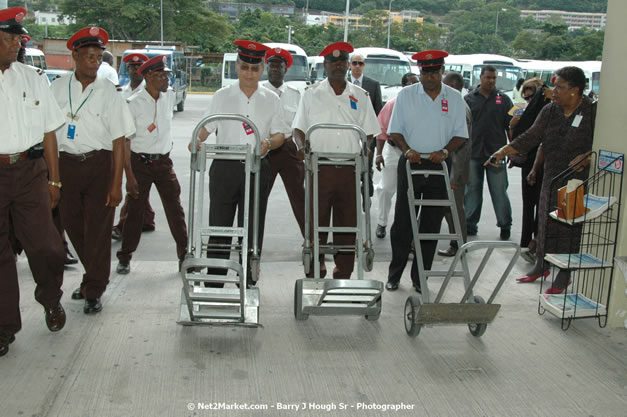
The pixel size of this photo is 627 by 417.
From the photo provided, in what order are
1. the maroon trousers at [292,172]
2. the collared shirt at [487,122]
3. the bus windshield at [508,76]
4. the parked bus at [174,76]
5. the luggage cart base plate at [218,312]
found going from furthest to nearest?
the bus windshield at [508,76] < the parked bus at [174,76] < the collared shirt at [487,122] < the maroon trousers at [292,172] < the luggage cart base plate at [218,312]

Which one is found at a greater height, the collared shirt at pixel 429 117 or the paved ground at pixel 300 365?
the collared shirt at pixel 429 117

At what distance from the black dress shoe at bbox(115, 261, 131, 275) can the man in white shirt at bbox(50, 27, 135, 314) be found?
0.94 metres

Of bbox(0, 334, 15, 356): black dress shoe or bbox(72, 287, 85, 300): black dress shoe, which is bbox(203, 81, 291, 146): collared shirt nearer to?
bbox(72, 287, 85, 300): black dress shoe

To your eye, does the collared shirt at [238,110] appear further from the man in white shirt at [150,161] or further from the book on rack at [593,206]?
the book on rack at [593,206]

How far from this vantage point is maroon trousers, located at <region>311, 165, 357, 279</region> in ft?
16.9

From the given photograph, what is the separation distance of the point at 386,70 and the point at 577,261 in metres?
16.6

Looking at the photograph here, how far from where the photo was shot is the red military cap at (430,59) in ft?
16.6

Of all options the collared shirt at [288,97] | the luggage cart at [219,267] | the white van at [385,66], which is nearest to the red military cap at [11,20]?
the luggage cart at [219,267]

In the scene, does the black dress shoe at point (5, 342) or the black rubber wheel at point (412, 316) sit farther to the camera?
the black rubber wheel at point (412, 316)

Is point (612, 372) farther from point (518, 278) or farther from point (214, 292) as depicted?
point (214, 292)

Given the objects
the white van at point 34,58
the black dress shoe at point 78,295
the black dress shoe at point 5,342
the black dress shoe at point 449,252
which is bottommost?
the black dress shoe at point 449,252

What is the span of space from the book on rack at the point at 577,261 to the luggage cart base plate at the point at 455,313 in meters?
0.79

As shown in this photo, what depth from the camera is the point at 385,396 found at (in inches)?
140

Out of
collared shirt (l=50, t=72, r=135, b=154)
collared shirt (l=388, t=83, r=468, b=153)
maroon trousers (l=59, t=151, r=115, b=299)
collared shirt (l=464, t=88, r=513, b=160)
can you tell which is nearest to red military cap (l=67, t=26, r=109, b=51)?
collared shirt (l=50, t=72, r=135, b=154)
